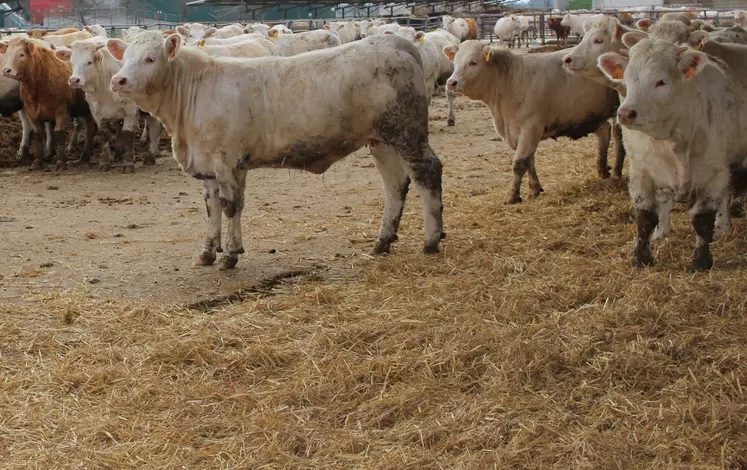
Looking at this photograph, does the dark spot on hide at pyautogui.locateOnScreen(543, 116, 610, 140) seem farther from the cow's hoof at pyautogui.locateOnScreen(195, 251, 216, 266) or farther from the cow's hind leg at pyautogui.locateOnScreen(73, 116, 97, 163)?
the cow's hind leg at pyautogui.locateOnScreen(73, 116, 97, 163)

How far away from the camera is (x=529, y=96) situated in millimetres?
9422

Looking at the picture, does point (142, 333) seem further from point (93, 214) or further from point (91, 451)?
point (93, 214)

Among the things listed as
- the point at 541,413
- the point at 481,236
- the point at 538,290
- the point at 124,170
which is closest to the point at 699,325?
the point at 538,290

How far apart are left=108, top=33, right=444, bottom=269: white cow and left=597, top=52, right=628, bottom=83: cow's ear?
4.91ft

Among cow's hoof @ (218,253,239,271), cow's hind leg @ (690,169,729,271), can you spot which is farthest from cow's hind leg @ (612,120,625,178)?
cow's hoof @ (218,253,239,271)

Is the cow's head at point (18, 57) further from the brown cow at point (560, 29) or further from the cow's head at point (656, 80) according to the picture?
the brown cow at point (560, 29)

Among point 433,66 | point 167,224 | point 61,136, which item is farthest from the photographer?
point 433,66

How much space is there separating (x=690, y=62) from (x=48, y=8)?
61.2 metres

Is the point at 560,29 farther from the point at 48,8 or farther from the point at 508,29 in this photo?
the point at 48,8

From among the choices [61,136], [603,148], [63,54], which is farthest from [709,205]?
[61,136]

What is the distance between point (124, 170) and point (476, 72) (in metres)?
5.32

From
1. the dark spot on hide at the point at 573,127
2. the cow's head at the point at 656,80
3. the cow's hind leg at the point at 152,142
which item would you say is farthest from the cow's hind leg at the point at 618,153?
the cow's hind leg at the point at 152,142

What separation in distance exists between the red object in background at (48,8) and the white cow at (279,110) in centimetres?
5032

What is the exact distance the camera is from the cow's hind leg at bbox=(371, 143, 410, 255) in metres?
7.71
